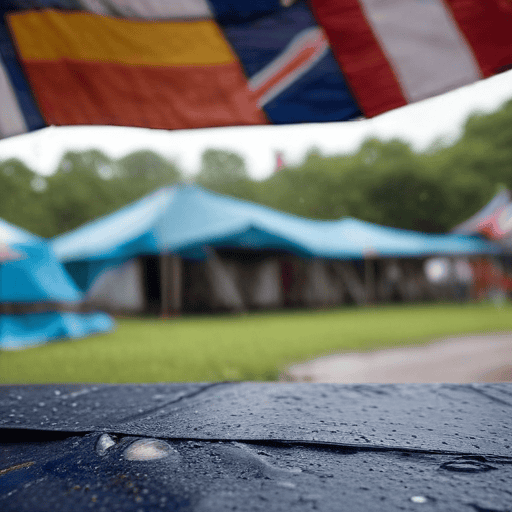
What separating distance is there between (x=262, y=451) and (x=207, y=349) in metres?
3.23

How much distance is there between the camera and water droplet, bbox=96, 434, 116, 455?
664 millimetres

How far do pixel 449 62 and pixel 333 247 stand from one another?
8465mm

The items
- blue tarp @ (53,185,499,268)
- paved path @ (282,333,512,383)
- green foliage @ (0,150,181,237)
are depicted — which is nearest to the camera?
paved path @ (282,333,512,383)

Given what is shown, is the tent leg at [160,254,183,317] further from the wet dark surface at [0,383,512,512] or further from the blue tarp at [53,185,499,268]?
the wet dark surface at [0,383,512,512]

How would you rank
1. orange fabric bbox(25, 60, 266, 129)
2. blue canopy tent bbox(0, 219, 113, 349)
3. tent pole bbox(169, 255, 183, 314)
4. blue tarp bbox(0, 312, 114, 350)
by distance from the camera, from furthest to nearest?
tent pole bbox(169, 255, 183, 314)
blue canopy tent bbox(0, 219, 113, 349)
blue tarp bbox(0, 312, 114, 350)
orange fabric bbox(25, 60, 266, 129)

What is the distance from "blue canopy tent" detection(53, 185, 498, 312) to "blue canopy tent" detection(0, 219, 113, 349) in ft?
8.82

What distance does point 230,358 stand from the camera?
3316 mm

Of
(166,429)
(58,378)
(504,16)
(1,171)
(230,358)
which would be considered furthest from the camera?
(1,171)

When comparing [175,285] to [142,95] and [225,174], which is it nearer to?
[142,95]

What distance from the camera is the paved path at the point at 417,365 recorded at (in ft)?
9.06

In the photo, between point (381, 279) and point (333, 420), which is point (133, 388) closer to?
point (333, 420)

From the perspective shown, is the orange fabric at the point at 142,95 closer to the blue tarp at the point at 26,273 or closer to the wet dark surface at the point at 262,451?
the wet dark surface at the point at 262,451

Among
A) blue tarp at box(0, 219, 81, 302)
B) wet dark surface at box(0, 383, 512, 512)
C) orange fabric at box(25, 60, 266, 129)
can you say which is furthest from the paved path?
blue tarp at box(0, 219, 81, 302)

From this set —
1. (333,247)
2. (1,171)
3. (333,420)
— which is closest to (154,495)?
(333,420)
